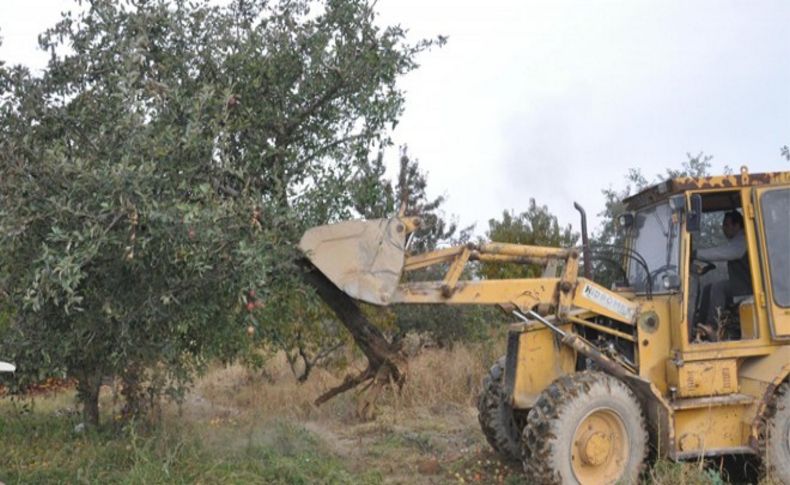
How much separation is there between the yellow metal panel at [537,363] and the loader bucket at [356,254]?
5.56 ft

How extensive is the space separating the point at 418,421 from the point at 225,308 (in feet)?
14.3

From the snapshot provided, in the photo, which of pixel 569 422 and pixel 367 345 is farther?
pixel 367 345

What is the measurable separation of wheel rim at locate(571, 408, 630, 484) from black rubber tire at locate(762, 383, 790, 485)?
128cm

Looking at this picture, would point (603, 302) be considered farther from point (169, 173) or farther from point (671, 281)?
point (169, 173)

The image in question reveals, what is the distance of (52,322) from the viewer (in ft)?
23.0

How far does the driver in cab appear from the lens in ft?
25.2

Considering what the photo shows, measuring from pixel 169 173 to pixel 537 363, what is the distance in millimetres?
3909

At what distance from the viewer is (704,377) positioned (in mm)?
7488

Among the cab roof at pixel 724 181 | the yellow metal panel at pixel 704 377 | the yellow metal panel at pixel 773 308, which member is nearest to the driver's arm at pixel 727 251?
A: the yellow metal panel at pixel 773 308

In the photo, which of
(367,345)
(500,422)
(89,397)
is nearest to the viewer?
(500,422)

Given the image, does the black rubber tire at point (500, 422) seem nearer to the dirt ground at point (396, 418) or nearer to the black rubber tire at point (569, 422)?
the dirt ground at point (396, 418)

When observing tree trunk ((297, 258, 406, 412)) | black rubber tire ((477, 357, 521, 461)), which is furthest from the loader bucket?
black rubber tire ((477, 357, 521, 461))

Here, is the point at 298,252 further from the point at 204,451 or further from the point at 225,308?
the point at 204,451

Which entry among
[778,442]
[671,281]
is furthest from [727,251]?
[778,442]
